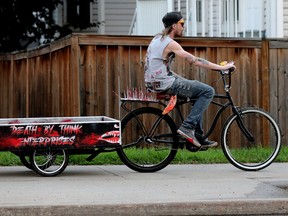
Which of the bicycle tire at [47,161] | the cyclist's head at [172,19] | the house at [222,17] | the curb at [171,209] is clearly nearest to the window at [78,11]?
the house at [222,17]

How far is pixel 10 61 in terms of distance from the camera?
1505 centimetres

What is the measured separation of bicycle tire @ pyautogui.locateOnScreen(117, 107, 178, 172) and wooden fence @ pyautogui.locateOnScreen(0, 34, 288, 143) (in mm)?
2621

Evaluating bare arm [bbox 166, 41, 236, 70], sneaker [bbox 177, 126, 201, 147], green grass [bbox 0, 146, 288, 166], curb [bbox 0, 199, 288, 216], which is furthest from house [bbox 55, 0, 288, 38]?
curb [bbox 0, 199, 288, 216]

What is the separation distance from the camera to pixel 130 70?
12.0m

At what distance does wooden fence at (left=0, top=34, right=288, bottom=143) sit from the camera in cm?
1179

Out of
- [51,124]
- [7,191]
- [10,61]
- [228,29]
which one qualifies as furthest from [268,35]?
[7,191]

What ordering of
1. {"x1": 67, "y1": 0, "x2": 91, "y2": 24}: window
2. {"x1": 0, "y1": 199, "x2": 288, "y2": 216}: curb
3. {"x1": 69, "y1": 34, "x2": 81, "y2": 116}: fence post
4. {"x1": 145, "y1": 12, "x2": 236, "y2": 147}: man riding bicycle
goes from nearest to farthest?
{"x1": 0, "y1": 199, "x2": 288, "y2": 216}: curb, {"x1": 145, "y1": 12, "x2": 236, "y2": 147}: man riding bicycle, {"x1": 69, "y1": 34, "x2": 81, "y2": 116}: fence post, {"x1": 67, "y1": 0, "x2": 91, "y2": 24}: window

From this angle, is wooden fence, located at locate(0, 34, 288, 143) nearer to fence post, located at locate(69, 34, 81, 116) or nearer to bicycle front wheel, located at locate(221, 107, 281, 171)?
fence post, located at locate(69, 34, 81, 116)

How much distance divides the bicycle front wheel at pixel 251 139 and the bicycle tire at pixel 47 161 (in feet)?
6.41

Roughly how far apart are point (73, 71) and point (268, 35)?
473cm

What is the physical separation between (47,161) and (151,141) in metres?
1.29

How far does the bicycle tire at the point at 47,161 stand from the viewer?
28.3ft

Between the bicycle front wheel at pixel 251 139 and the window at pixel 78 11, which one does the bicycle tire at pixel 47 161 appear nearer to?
the bicycle front wheel at pixel 251 139

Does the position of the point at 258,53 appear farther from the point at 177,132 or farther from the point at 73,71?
the point at 177,132
